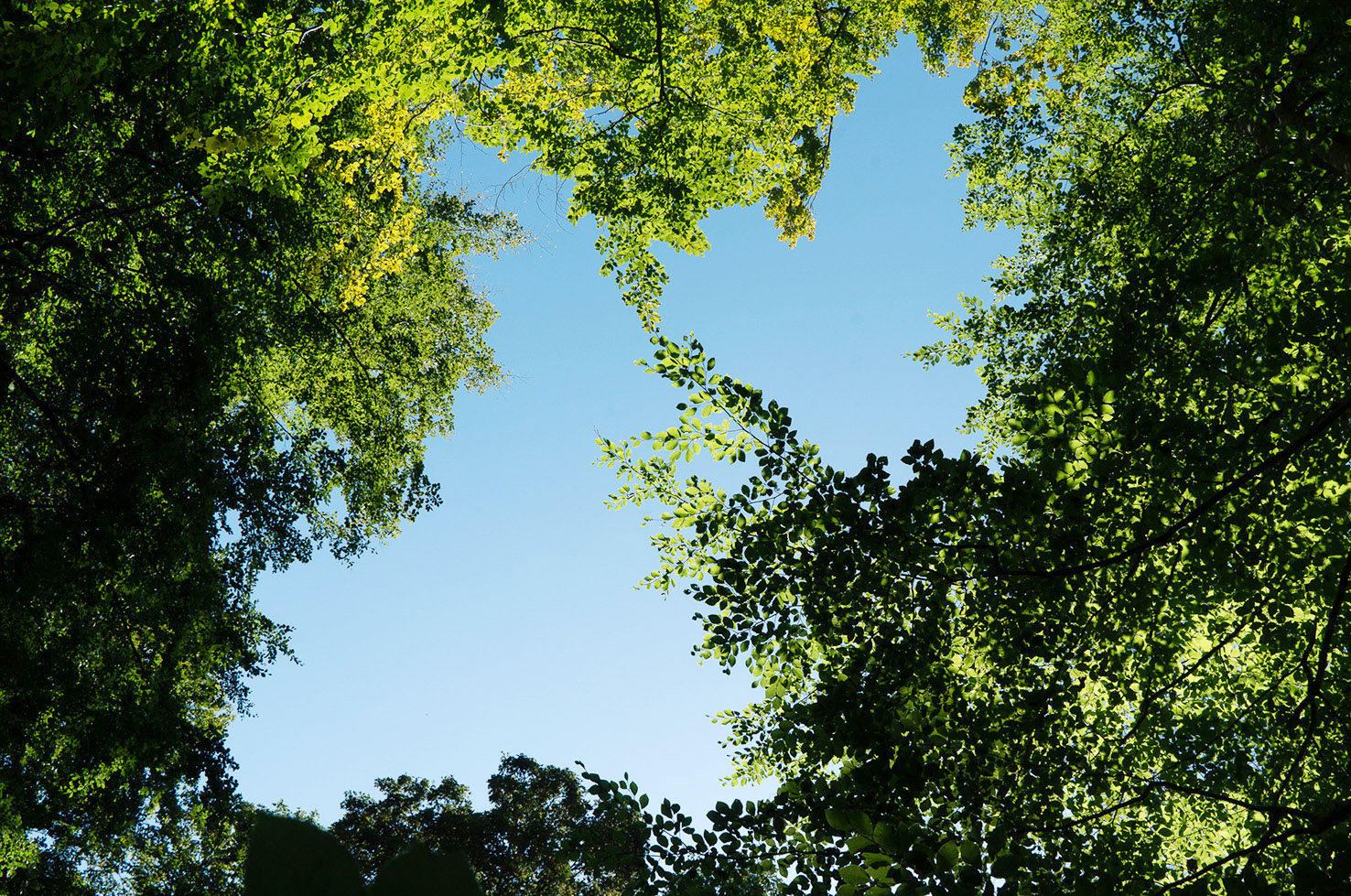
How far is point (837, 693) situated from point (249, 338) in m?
10.1

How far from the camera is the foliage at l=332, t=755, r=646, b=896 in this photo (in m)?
27.3

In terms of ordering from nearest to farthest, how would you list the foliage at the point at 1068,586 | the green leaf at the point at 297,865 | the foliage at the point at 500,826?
the green leaf at the point at 297,865 < the foliage at the point at 1068,586 < the foliage at the point at 500,826

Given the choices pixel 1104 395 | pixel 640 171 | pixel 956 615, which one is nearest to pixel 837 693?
pixel 956 615

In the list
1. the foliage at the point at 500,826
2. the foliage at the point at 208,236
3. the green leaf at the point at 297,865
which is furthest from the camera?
the foliage at the point at 500,826

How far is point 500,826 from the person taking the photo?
2789cm

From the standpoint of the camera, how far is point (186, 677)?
13.5m

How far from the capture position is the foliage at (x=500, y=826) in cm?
2728

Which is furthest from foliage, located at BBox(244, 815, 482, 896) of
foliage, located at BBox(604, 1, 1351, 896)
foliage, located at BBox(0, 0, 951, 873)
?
foliage, located at BBox(0, 0, 951, 873)

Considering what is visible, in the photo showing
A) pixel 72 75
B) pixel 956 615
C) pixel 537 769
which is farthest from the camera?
pixel 537 769

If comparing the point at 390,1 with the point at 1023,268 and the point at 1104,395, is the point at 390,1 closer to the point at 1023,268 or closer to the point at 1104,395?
the point at 1104,395

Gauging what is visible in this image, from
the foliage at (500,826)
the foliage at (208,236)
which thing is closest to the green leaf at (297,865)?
the foliage at (208,236)

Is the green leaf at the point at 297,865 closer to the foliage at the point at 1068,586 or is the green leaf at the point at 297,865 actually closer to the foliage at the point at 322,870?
the foliage at the point at 322,870

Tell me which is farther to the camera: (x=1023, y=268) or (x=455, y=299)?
(x=455, y=299)

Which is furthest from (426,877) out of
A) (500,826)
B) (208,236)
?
(500,826)
